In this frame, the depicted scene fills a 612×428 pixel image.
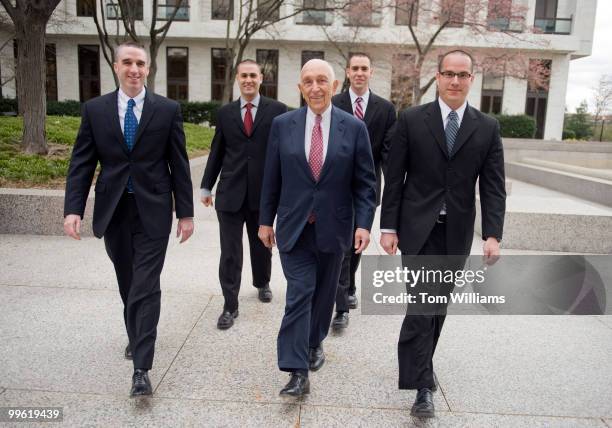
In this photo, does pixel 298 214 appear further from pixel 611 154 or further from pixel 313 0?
pixel 313 0

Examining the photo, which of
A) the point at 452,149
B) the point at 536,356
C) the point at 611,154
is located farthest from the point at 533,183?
the point at 452,149

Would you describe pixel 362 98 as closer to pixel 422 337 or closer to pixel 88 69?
pixel 422 337

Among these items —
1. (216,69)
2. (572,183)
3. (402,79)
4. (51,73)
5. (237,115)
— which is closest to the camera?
(237,115)

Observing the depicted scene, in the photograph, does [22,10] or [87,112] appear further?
[22,10]

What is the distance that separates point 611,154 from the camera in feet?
68.6

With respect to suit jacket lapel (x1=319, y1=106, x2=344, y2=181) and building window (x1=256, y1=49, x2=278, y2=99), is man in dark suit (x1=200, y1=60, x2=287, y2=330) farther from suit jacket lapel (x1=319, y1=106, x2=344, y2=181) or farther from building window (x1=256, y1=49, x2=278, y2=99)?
building window (x1=256, y1=49, x2=278, y2=99)

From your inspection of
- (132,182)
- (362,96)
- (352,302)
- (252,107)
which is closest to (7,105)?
(252,107)

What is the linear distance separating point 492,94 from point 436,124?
33.1m

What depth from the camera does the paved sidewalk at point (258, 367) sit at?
3.11 m

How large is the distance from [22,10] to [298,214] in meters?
8.81

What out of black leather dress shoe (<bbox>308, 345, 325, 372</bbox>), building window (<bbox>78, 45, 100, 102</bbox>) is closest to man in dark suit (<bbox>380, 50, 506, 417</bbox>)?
black leather dress shoe (<bbox>308, 345, 325, 372</bbox>)

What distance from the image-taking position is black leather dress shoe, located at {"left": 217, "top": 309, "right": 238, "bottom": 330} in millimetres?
4336

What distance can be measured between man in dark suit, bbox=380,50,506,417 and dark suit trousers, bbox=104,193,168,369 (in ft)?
5.04

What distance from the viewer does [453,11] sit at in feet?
67.3
